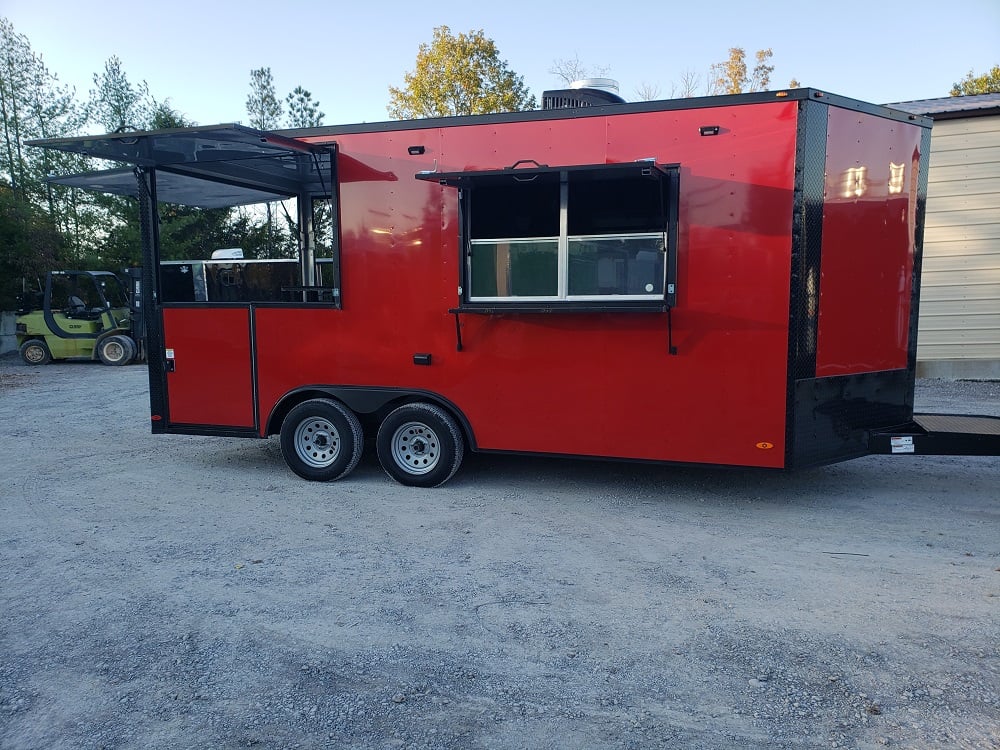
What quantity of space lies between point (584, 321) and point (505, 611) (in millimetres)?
2574

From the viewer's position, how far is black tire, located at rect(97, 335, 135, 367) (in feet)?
57.6

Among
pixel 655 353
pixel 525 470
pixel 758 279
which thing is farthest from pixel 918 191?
pixel 525 470

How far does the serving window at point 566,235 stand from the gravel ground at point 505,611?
174cm

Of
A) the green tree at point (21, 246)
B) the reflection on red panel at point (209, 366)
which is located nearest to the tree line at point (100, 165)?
the green tree at point (21, 246)

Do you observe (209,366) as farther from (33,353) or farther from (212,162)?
(33,353)

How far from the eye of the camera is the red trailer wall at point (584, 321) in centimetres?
518

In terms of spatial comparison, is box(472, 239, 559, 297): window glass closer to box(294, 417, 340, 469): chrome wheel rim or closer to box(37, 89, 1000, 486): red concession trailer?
box(37, 89, 1000, 486): red concession trailer

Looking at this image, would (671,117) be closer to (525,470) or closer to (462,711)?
(525,470)

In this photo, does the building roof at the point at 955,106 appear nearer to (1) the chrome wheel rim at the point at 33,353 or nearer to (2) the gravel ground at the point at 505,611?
(2) the gravel ground at the point at 505,611

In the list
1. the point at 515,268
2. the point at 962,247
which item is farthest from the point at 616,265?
the point at 962,247

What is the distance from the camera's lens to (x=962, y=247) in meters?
11.6

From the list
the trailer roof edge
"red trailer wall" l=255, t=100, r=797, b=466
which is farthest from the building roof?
"red trailer wall" l=255, t=100, r=797, b=466

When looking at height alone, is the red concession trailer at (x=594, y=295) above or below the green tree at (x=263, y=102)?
below

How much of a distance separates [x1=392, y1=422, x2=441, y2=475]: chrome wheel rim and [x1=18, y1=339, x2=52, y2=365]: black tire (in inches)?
624
